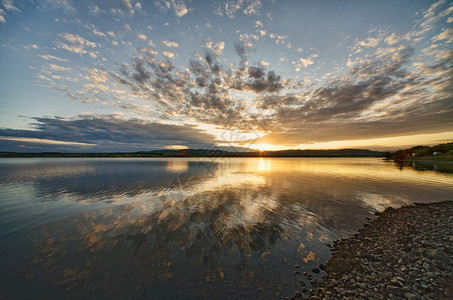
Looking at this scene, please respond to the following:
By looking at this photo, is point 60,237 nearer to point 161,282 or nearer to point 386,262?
point 161,282

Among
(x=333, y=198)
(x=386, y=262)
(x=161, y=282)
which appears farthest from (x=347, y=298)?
(x=333, y=198)

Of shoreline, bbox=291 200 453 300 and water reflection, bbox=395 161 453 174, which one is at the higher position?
shoreline, bbox=291 200 453 300

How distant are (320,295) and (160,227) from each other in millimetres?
10847

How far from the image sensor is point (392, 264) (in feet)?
26.0

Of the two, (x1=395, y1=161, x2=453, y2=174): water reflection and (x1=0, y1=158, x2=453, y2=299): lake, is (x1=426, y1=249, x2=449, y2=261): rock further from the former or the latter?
(x1=395, y1=161, x2=453, y2=174): water reflection

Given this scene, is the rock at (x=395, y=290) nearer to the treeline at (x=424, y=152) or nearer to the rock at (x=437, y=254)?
the rock at (x=437, y=254)

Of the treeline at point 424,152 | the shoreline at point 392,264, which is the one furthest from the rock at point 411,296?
the treeline at point 424,152

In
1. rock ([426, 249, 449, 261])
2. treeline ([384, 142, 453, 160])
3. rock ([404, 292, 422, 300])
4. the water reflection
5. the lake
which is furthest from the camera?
treeline ([384, 142, 453, 160])

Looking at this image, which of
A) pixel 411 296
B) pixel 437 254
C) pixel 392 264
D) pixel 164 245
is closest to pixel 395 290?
pixel 411 296

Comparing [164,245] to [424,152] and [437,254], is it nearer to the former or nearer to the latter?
[437,254]

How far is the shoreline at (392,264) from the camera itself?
248 inches

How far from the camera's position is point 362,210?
55.0 feet

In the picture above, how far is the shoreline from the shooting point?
20.7ft

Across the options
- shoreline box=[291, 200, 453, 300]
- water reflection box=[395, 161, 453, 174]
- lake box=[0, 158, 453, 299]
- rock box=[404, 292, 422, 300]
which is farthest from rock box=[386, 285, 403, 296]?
water reflection box=[395, 161, 453, 174]
